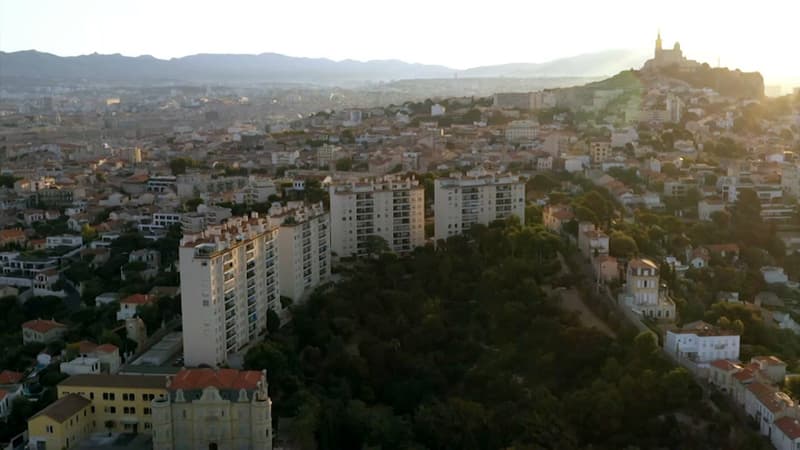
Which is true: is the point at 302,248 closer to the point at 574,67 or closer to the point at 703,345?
the point at 703,345

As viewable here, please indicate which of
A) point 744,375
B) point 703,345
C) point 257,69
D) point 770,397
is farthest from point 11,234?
point 257,69

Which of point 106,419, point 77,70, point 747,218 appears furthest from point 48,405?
point 77,70

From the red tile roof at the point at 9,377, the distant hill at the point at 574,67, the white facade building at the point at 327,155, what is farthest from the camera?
the distant hill at the point at 574,67

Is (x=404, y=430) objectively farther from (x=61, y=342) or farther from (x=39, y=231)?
(x=39, y=231)

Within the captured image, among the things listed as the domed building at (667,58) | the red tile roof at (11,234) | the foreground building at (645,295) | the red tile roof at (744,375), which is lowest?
the red tile roof at (744,375)

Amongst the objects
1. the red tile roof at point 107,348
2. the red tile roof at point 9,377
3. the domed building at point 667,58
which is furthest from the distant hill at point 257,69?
the red tile roof at point 9,377

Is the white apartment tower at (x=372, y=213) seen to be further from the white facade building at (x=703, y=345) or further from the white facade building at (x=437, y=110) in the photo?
the white facade building at (x=437, y=110)

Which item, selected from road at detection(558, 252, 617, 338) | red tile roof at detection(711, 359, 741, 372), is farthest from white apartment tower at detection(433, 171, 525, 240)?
red tile roof at detection(711, 359, 741, 372)
